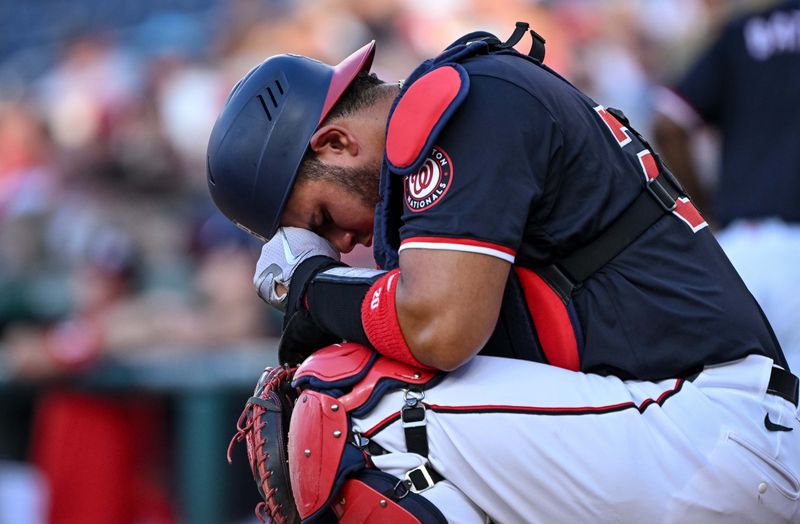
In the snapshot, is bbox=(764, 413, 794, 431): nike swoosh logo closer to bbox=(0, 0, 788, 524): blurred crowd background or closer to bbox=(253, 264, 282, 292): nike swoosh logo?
bbox=(253, 264, 282, 292): nike swoosh logo

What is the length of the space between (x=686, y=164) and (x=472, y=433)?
2781 mm

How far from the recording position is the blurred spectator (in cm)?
427

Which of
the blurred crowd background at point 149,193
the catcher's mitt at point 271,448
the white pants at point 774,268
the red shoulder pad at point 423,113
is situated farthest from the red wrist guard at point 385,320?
the blurred crowd background at point 149,193

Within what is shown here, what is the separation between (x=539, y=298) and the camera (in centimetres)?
277

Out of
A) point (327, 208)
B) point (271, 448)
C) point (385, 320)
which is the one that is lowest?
point (271, 448)

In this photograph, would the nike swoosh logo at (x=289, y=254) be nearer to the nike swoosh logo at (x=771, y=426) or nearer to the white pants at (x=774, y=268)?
the nike swoosh logo at (x=771, y=426)

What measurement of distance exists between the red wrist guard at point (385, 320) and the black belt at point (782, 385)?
851mm

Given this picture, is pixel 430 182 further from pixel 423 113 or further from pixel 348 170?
pixel 348 170

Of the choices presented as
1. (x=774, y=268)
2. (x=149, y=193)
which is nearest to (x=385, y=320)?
(x=774, y=268)

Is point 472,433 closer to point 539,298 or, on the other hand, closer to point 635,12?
point 539,298

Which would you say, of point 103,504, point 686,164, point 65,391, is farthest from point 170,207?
point 686,164

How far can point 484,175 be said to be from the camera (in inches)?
101

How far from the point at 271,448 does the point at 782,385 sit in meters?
1.28

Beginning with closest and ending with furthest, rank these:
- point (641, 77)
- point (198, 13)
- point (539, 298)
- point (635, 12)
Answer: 1. point (539, 298)
2. point (641, 77)
3. point (635, 12)
4. point (198, 13)
